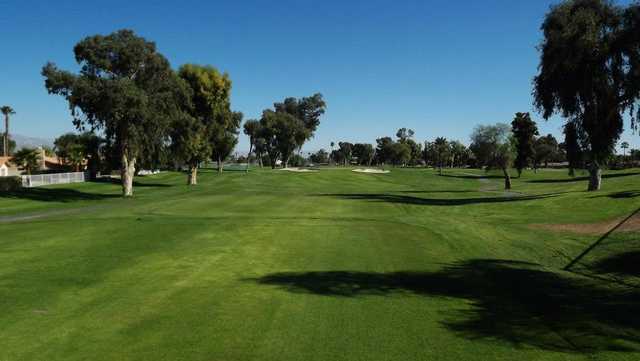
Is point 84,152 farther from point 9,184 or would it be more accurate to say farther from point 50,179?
point 9,184

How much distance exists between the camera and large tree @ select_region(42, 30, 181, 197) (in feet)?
137

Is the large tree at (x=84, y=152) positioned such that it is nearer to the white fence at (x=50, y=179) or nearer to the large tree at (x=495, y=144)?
the white fence at (x=50, y=179)

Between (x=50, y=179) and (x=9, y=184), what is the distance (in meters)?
10.5

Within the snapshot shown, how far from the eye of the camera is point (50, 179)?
6000 cm

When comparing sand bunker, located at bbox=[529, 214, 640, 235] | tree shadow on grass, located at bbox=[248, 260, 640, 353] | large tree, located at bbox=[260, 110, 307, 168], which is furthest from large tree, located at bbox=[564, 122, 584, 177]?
large tree, located at bbox=[260, 110, 307, 168]

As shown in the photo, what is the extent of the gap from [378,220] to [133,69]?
28603 mm

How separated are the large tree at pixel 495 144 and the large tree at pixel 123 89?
Answer: 4371 cm

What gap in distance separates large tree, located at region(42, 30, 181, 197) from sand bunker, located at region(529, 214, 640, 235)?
32.1 m

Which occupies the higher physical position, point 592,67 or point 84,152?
point 592,67

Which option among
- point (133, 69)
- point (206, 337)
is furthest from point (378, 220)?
point (133, 69)

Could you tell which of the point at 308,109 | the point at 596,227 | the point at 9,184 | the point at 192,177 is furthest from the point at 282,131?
the point at 596,227

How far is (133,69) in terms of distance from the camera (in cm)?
4538

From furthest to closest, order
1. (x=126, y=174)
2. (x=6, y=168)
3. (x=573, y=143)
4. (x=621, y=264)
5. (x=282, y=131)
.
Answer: (x=282, y=131), (x=6, y=168), (x=126, y=174), (x=573, y=143), (x=621, y=264)

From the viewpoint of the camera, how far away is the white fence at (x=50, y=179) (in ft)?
178
